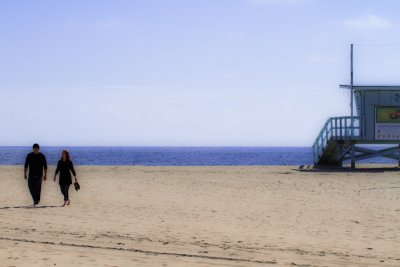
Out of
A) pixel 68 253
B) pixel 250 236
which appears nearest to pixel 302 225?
pixel 250 236

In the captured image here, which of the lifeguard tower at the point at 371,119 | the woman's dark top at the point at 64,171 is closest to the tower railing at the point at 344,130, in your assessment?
the lifeguard tower at the point at 371,119

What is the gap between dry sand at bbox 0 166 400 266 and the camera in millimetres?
8398

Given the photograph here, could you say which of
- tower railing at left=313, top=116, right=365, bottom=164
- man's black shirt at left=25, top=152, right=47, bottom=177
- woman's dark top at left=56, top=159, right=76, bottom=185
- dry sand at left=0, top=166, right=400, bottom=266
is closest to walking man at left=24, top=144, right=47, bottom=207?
man's black shirt at left=25, top=152, right=47, bottom=177

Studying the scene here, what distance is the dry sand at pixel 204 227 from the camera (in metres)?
8.40

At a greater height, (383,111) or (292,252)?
(383,111)

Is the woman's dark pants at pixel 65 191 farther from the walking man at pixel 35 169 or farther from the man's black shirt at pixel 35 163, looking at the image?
the man's black shirt at pixel 35 163

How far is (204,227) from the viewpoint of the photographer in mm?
11398

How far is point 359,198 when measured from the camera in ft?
56.8

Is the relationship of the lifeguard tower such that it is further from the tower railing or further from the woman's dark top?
the woman's dark top

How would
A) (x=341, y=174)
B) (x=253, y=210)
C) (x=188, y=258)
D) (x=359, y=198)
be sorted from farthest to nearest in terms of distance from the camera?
(x=341, y=174) < (x=359, y=198) < (x=253, y=210) < (x=188, y=258)

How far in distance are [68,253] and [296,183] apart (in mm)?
15518

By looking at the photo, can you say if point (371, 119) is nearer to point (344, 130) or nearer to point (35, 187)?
point (344, 130)

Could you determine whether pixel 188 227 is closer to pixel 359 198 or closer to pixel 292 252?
pixel 292 252

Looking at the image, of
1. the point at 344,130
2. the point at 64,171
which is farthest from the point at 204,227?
the point at 344,130
